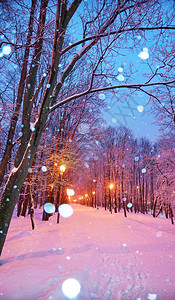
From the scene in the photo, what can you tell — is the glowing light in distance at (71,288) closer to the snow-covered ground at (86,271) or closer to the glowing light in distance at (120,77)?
the snow-covered ground at (86,271)

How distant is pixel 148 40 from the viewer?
4184 mm

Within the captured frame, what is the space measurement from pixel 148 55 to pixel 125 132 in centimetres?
1713

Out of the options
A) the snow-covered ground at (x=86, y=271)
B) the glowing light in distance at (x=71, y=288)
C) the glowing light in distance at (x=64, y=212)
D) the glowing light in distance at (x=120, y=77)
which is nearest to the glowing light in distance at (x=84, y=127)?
the glowing light in distance at (x=120, y=77)

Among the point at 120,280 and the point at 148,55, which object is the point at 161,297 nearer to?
the point at 120,280

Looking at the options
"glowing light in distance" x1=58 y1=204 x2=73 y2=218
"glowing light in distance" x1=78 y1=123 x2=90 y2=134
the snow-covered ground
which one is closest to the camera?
the snow-covered ground

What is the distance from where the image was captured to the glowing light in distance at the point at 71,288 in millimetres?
2581

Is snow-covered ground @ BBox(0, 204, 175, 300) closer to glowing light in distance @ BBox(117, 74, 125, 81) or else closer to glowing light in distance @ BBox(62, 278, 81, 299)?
glowing light in distance @ BBox(62, 278, 81, 299)

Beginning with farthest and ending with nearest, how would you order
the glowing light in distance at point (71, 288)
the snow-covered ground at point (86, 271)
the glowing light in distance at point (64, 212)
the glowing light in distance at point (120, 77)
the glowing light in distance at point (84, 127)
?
the glowing light in distance at point (64, 212), the glowing light in distance at point (84, 127), the glowing light in distance at point (120, 77), the snow-covered ground at point (86, 271), the glowing light in distance at point (71, 288)

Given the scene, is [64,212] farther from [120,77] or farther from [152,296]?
[120,77]

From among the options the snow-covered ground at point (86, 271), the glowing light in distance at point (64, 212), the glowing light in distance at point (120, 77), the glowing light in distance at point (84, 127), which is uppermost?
the glowing light in distance at point (84, 127)

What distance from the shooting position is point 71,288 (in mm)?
2760

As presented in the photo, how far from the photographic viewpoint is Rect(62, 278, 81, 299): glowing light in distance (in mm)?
2581

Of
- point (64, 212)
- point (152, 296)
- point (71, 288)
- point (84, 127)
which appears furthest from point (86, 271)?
point (64, 212)

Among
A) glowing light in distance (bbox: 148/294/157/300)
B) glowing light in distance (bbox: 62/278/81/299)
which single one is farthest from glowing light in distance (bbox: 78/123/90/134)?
glowing light in distance (bbox: 148/294/157/300)
